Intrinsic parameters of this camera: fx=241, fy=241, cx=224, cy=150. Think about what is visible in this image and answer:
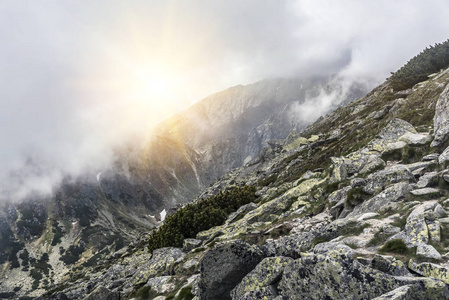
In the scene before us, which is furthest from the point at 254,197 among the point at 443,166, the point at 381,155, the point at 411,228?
the point at 411,228

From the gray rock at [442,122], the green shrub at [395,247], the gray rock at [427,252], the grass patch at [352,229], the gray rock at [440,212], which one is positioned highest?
the gray rock at [442,122]

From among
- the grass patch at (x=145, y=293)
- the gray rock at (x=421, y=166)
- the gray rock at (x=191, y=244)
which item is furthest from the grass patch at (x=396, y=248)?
the gray rock at (x=191, y=244)

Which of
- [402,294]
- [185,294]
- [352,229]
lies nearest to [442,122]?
[352,229]

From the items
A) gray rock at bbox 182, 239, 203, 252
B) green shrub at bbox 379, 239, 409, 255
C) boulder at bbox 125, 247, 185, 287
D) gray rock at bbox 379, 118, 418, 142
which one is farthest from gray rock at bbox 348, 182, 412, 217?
gray rock at bbox 182, 239, 203, 252

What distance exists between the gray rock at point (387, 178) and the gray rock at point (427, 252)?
9.35 m

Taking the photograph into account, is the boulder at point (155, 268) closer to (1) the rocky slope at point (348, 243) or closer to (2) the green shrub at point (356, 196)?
(1) the rocky slope at point (348, 243)

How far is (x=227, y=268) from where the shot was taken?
12609 millimetres

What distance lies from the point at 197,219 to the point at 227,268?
1124 inches

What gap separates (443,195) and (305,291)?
36.8 feet

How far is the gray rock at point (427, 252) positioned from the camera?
8.84m

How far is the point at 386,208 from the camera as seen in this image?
51.3 feet

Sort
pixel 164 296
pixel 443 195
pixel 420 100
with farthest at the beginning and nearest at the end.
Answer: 1. pixel 420 100
2. pixel 164 296
3. pixel 443 195

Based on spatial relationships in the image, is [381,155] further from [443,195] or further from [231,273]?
[231,273]

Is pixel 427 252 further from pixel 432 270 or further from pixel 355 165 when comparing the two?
pixel 355 165
